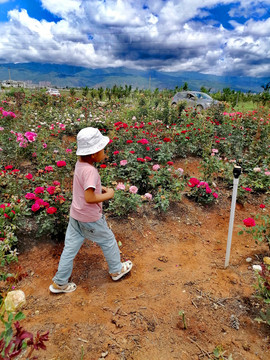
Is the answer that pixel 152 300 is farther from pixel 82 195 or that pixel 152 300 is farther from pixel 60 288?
pixel 82 195

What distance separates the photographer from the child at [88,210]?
1.73 meters

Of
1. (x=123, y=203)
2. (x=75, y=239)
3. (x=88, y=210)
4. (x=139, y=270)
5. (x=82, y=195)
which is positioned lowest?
(x=139, y=270)

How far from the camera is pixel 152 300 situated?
2.01 metres

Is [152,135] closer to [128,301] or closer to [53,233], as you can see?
[53,233]

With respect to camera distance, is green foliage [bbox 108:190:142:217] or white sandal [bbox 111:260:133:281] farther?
green foliage [bbox 108:190:142:217]

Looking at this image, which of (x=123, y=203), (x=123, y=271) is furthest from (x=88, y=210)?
(x=123, y=203)

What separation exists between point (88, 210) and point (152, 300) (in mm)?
960

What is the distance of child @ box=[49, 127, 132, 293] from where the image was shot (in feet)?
5.67

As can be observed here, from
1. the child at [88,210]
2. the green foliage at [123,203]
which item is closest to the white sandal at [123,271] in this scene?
the child at [88,210]

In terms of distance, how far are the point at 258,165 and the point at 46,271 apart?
14.2 ft

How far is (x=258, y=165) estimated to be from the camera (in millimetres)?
4750

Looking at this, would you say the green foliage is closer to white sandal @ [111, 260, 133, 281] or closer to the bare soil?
the bare soil

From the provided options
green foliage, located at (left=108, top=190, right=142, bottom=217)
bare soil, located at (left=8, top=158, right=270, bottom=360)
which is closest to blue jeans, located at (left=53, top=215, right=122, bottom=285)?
bare soil, located at (left=8, top=158, right=270, bottom=360)

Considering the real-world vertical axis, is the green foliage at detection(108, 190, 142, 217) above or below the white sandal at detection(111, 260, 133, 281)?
above
